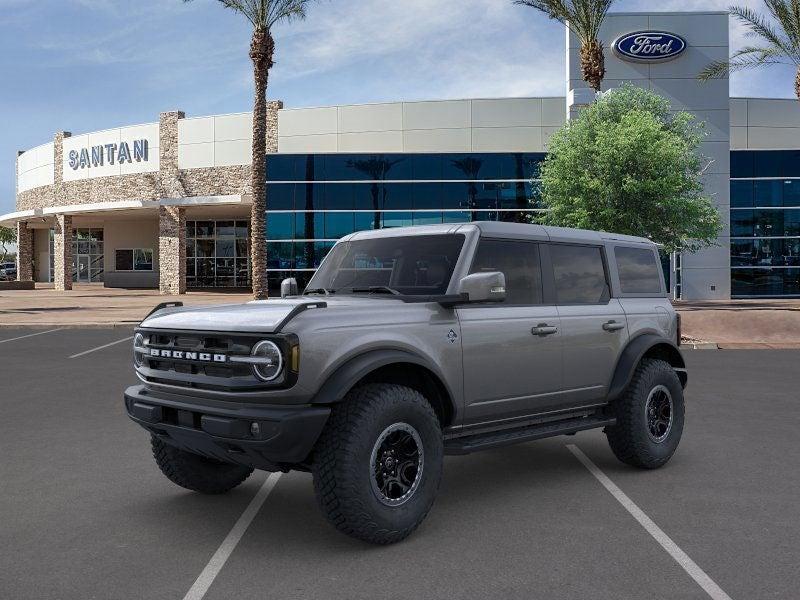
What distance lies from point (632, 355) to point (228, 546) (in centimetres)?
352

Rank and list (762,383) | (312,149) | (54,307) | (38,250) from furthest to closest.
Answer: (38,250), (312,149), (54,307), (762,383)

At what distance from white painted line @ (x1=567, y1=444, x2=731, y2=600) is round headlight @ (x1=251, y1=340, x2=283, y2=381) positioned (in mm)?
2485

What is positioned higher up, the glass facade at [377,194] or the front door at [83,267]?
the glass facade at [377,194]

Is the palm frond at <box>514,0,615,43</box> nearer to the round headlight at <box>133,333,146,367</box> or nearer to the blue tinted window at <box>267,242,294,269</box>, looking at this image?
the blue tinted window at <box>267,242,294,269</box>

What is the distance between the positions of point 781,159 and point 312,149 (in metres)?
22.5

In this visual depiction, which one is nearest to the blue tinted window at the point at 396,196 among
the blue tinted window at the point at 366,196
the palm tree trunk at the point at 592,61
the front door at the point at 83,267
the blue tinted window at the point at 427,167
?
the blue tinted window at the point at 366,196

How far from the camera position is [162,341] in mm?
4984

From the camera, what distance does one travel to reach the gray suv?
169 inches

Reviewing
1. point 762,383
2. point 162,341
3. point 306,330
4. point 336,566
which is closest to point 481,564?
point 336,566

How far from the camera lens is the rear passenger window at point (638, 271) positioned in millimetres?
6621

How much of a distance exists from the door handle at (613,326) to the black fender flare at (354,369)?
2057 mm

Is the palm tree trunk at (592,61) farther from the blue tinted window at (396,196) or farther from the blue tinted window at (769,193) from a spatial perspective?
the blue tinted window at (769,193)

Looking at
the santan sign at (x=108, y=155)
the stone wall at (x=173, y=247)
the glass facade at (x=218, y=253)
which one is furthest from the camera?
the glass facade at (x=218, y=253)

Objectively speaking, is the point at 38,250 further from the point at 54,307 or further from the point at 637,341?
the point at 637,341
